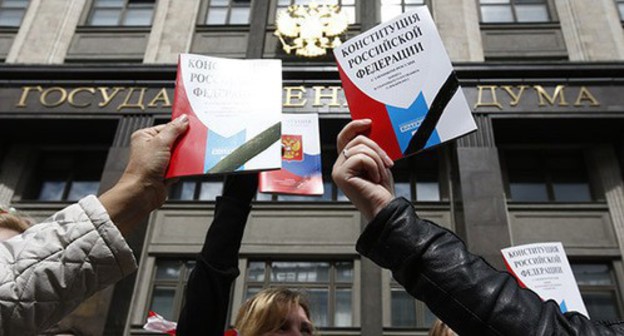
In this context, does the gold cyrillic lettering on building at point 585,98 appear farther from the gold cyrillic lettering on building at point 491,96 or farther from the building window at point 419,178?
the building window at point 419,178

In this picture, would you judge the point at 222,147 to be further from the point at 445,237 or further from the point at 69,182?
the point at 69,182

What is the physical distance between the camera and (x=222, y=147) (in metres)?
2.29

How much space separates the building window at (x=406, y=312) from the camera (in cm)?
1155

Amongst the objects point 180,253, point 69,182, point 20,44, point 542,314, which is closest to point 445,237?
point 542,314

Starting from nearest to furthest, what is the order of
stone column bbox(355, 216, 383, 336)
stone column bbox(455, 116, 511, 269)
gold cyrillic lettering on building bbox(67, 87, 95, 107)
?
stone column bbox(455, 116, 511, 269) < stone column bbox(355, 216, 383, 336) < gold cyrillic lettering on building bbox(67, 87, 95, 107)

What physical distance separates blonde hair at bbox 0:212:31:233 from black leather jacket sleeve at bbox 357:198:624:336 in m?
1.66

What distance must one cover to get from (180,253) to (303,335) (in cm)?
950

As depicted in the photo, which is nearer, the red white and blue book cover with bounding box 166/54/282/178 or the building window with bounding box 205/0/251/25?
the red white and blue book cover with bounding box 166/54/282/178

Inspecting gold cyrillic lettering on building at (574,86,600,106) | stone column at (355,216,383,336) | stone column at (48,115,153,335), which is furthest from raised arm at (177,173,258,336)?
gold cyrillic lettering on building at (574,86,600,106)

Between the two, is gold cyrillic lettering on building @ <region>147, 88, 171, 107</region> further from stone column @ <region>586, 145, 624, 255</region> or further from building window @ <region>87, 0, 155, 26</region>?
stone column @ <region>586, 145, 624, 255</region>

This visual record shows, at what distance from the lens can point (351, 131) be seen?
2195mm

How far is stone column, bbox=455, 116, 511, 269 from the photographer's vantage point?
1065cm

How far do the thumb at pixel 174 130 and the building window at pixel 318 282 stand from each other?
387 inches

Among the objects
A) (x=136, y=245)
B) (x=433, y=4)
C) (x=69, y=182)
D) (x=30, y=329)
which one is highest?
(x=433, y=4)
